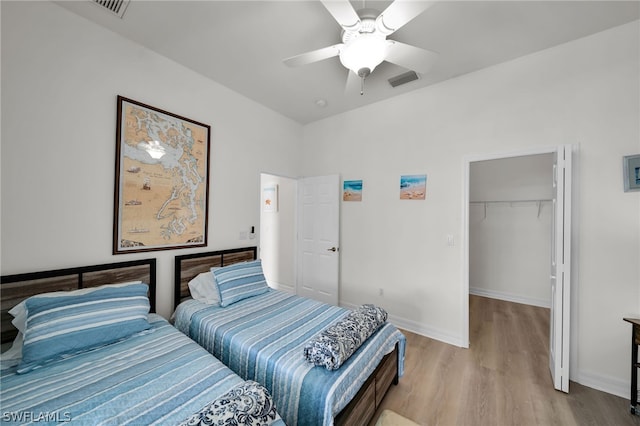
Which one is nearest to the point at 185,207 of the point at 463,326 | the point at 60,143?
the point at 60,143

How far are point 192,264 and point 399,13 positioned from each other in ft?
9.06

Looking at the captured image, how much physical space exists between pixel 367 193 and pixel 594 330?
8.38 feet

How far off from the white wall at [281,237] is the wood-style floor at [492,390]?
7.82 ft

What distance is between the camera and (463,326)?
2.68 m

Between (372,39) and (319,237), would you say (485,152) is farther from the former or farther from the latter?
(319,237)

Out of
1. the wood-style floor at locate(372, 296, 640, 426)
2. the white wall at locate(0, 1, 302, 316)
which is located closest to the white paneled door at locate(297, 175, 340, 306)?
the wood-style floor at locate(372, 296, 640, 426)

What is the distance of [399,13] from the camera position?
1334 millimetres

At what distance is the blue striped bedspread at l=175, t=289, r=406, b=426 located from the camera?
1348 mm

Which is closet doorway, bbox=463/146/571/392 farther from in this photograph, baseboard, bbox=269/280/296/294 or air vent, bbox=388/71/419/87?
baseboard, bbox=269/280/296/294

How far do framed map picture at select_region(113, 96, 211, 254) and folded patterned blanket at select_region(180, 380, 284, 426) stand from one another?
1750 mm

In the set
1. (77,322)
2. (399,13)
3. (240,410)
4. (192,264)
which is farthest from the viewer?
(192,264)

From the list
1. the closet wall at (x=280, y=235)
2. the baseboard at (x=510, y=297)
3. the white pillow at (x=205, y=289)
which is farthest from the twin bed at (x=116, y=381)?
the baseboard at (x=510, y=297)

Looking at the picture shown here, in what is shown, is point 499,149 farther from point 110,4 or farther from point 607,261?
point 110,4

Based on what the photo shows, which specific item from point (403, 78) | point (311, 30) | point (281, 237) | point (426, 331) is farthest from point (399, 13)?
point (281, 237)
